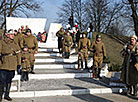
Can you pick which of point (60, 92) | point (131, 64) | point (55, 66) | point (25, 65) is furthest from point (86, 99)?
point (55, 66)

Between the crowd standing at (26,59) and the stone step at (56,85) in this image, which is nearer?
the crowd standing at (26,59)

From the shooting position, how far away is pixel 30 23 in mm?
15023

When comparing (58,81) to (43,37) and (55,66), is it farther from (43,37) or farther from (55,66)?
(43,37)

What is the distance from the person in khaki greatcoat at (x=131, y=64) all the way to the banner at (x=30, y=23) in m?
10.5

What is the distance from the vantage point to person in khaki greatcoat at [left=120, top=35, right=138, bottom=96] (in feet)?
17.2

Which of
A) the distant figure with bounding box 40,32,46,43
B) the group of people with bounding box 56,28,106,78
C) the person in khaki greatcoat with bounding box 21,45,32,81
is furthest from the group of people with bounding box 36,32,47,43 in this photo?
the person in khaki greatcoat with bounding box 21,45,32,81

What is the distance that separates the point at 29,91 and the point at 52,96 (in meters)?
0.71

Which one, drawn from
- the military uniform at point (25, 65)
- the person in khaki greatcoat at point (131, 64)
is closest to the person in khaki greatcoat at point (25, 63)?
the military uniform at point (25, 65)

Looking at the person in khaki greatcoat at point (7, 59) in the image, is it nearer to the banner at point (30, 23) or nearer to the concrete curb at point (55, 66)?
the concrete curb at point (55, 66)

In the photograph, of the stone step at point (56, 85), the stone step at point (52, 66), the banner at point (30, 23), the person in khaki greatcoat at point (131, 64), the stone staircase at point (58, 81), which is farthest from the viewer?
the banner at point (30, 23)

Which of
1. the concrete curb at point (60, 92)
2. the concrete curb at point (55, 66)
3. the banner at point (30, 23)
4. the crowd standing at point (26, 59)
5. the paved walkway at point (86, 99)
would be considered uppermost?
the banner at point (30, 23)

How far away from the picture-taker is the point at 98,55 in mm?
7555

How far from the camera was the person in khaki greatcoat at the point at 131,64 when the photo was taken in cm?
525

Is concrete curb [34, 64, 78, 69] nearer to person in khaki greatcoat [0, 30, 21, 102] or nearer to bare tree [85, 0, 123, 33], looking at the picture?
person in khaki greatcoat [0, 30, 21, 102]
